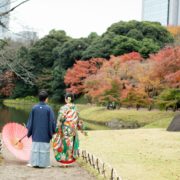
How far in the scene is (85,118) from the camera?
35438 mm

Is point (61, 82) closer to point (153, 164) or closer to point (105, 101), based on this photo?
point (105, 101)

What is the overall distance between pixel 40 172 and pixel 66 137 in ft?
3.50

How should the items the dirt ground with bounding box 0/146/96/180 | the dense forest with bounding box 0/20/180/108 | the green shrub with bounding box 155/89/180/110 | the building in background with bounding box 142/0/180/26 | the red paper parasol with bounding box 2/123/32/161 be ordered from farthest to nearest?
1. the building in background with bounding box 142/0/180/26
2. the dense forest with bounding box 0/20/180/108
3. the green shrub with bounding box 155/89/180/110
4. the red paper parasol with bounding box 2/123/32/161
5. the dirt ground with bounding box 0/146/96/180

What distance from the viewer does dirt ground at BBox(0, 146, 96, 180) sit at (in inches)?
262

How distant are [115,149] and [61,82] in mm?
37854

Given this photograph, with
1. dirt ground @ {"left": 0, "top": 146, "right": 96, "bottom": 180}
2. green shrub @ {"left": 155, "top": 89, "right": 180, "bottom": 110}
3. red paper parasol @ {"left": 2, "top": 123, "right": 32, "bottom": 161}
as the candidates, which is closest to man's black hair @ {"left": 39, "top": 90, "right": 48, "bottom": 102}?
red paper parasol @ {"left": 2, "top": 123, "right": 32, "bottom": 161}

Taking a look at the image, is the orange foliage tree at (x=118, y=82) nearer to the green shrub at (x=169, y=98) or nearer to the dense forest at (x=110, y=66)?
the dense forest at (x=110, y=66)

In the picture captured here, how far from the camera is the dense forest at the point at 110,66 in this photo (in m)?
30.9

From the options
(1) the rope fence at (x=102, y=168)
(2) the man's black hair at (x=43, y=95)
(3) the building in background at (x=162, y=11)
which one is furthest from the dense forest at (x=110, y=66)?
(3) the building in background at (x=162, y=11)

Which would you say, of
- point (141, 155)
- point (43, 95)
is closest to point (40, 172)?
point (43, 95)

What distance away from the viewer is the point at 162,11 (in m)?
90.2

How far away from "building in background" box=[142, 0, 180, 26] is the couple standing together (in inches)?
3157

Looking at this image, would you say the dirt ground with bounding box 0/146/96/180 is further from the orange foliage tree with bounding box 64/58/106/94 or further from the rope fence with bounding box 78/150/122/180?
the orange foliage tree with bounding box 64/58/106/94

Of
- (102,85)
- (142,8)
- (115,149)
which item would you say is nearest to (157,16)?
(142,8)
